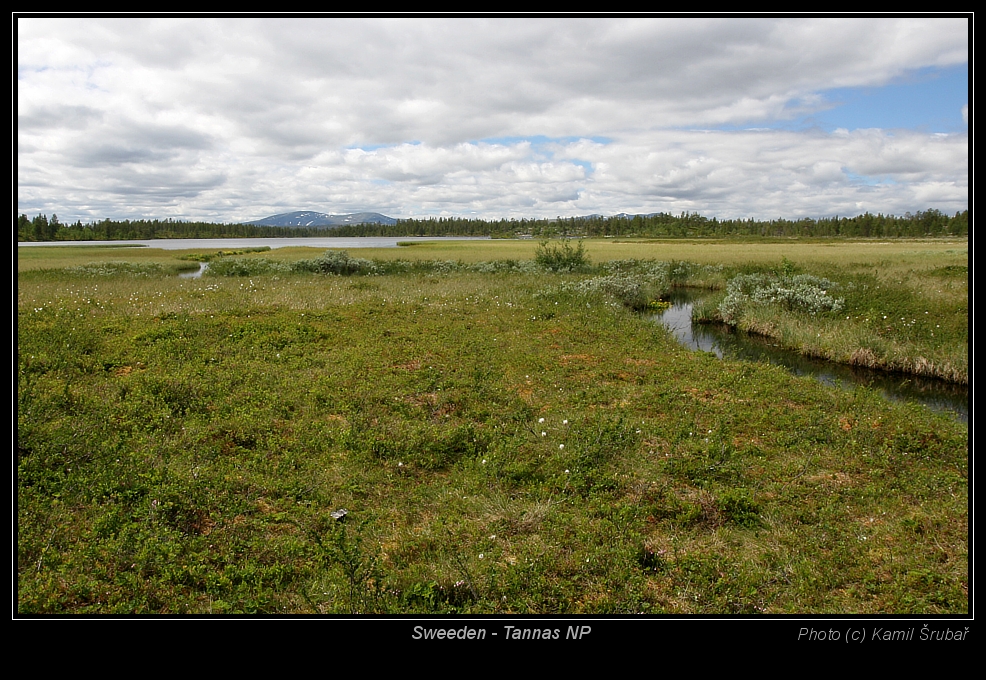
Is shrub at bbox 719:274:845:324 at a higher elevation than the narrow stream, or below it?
higher

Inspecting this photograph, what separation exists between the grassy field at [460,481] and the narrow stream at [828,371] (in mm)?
1719

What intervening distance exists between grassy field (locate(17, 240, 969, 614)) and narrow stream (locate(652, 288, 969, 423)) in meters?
1.72

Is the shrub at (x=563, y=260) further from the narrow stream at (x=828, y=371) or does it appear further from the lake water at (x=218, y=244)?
Answer: the lake water at (x=218, y=244)

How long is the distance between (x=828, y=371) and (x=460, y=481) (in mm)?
14308

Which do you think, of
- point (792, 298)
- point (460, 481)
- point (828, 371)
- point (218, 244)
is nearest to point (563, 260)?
point (792, 298)

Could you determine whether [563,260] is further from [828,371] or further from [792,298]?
[828,371]

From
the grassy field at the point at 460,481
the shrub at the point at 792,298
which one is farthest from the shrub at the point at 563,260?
the grassy field at the point at 460,481

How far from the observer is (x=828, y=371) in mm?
16031

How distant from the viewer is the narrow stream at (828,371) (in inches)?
525

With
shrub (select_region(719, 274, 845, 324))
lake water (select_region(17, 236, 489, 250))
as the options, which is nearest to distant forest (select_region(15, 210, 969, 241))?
lake water (select_region(17, 236, 489, 250))

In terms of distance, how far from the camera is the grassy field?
4.84 meters

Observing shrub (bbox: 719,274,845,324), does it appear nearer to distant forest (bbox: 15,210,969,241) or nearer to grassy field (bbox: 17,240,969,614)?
grassy field (bbox: 17,240,969,614)
